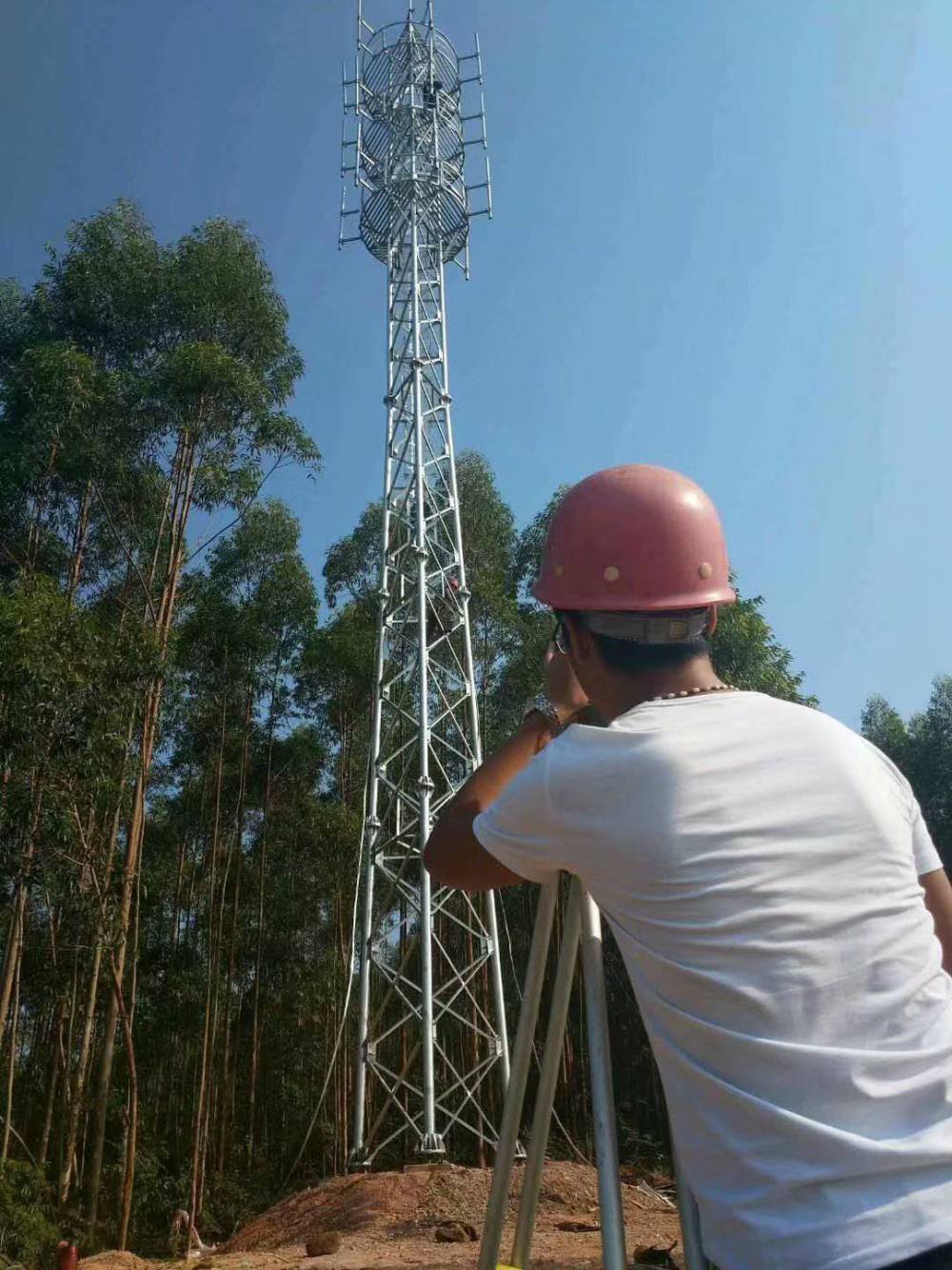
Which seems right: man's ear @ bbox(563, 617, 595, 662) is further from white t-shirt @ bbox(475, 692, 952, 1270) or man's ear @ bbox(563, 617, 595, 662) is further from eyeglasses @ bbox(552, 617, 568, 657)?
white t-shirt @ bbox(475, 692, 952, 1270)

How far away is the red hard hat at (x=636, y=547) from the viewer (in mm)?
1122

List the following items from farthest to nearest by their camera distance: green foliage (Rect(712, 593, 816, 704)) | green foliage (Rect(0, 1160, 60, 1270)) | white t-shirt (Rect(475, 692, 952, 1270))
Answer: green foliage (Rect(712, 593, 816, 704)) < green foliage (Rect(0, 1160, 60, 1270)) < white t-shirt (Rect(475, 692, 952, 1270))

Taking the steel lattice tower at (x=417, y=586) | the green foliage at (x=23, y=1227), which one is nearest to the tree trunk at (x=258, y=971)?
the steel lattice tower at (x=417, y=586)

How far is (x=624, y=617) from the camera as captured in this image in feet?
3.67

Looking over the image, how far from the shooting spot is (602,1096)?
0.97 metres

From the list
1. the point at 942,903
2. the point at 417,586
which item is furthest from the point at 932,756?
the point at 942,903

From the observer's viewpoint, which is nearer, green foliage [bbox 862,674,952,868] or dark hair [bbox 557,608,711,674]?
dark hair [bbox 557,608,711,674]

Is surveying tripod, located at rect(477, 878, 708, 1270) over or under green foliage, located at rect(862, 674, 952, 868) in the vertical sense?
under

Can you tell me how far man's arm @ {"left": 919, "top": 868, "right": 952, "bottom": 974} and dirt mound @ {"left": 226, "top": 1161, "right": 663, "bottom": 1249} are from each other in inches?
284

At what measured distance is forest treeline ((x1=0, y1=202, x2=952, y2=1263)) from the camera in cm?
973

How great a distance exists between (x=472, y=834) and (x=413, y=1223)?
751 cm

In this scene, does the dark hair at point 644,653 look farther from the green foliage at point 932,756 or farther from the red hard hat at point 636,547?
the green foliage at point 932,756

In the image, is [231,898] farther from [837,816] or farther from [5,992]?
[837,816]

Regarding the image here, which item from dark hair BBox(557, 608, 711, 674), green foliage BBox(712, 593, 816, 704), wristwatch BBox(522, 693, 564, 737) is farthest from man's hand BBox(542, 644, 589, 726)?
green foliage BBox(712, 593, 816, 704)
